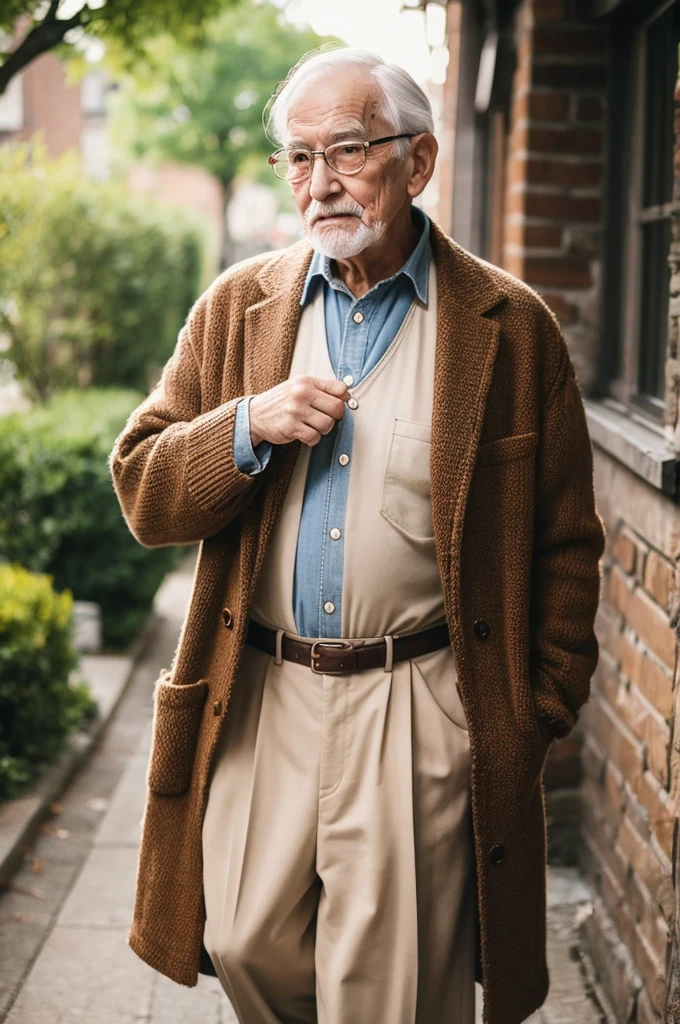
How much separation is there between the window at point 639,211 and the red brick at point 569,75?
4cm

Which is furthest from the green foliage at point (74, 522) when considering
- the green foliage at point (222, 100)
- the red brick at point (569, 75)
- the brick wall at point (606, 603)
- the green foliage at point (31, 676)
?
the green foliage at point (222, 100)

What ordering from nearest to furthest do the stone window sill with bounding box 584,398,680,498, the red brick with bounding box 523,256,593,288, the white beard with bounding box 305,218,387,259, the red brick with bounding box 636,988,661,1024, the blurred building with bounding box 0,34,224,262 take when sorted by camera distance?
the white beard with bounding box 305,218,387,259 < the stone window sill with bounding box 584,398,680,498 < the red brick with bounding box 636,988,661,1024 < the red brick with bounding box 523,256,593,288 < the blurred building with bounding box 0,34,224,262

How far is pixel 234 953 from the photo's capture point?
2.50 m

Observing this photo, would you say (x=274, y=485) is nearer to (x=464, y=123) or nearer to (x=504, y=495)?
(x=504, y=495)

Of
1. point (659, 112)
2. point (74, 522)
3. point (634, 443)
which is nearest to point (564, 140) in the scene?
point (659, 112)

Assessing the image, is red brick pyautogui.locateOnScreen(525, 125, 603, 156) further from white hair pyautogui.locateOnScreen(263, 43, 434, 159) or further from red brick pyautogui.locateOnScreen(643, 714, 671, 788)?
red brick pyautogui.locateOnScreen(643, 714, 671, 788)

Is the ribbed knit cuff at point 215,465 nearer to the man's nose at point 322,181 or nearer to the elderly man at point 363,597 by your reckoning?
the elderly man at point 363,597

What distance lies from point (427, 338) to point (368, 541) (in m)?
0.44

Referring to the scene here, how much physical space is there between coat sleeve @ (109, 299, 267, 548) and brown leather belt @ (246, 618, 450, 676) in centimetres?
29

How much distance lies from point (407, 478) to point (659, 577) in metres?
0.91

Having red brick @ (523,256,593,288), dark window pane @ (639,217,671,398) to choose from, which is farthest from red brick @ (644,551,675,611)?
red brick @ (523,256,593,288)

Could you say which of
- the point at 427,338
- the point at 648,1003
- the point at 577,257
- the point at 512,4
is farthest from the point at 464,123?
the point at 648,1003

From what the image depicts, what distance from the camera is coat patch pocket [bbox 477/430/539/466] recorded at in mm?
2451

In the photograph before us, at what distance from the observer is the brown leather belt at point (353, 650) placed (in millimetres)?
2430
